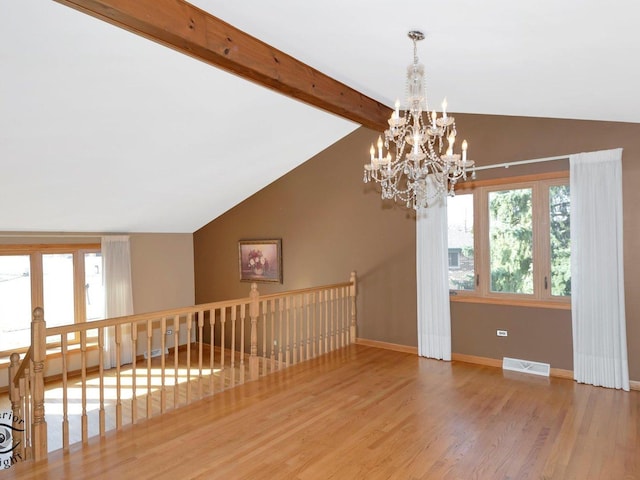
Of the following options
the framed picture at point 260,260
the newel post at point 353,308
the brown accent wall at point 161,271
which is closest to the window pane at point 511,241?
the newel post at point 353,308

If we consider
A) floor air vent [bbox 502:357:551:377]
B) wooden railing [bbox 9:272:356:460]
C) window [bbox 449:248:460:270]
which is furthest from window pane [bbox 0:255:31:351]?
floor air vent [bbox 502:357:551:377]

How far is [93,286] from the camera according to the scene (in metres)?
6.89

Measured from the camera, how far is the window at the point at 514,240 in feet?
14.5

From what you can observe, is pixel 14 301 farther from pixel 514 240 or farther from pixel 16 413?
pixel 514 240

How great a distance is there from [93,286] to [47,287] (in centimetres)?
69

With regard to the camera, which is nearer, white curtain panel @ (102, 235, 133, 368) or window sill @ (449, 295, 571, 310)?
window sill @ (449, 295, 571, 310)

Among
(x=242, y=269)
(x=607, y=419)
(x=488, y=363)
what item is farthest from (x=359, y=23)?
(x=242, y=269)

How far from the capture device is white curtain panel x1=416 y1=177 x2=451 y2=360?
4980 millimetres

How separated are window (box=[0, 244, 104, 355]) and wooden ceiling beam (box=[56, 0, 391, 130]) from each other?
4.78 metres

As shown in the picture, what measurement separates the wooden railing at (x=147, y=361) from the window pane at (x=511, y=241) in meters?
1.89

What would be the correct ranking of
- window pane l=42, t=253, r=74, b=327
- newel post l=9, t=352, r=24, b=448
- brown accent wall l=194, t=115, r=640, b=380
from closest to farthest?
newel post l=9, t=352, r=24, b=448, brown accent wall l=194, t=115, r=640, b=380, window pane l=42, t=253, r=74, b=327

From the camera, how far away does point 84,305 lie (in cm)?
673

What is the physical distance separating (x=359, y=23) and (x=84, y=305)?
6277 millimetres

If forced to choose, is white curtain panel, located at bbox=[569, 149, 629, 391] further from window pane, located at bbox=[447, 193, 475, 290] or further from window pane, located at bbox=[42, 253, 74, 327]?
window pane, located at bbox=[42, 253, 74, 327]
